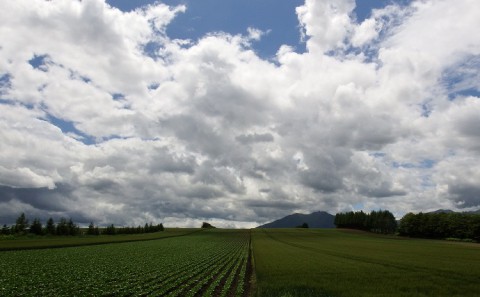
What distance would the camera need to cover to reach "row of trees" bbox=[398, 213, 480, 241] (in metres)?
146

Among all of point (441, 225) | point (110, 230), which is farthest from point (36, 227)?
point (441, 225)

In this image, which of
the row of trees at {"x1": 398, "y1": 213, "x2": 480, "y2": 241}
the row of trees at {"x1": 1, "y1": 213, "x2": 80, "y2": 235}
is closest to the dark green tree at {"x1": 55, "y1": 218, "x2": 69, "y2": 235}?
the row of trees at {"x1": 1, "y1": 213, "x2": 80, "y2": 235}

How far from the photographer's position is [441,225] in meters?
159

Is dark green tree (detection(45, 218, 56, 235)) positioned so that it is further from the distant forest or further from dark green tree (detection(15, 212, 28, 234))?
the distant forest

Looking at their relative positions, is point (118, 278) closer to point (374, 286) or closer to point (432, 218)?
point (374, 286)

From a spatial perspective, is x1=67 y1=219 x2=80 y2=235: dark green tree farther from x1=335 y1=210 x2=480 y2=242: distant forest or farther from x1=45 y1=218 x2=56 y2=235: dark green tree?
x1=335 y1=210 x2=480 y2=242: distant forest

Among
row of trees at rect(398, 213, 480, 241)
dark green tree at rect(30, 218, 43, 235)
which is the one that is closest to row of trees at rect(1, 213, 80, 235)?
dark green tree at rect(30, 218, 43, 235)

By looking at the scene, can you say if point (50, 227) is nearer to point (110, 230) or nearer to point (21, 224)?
point (21, 224)

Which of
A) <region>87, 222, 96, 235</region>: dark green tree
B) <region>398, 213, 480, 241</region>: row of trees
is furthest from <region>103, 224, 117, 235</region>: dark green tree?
<region>398, 213, 480, 241</region>: row of trees

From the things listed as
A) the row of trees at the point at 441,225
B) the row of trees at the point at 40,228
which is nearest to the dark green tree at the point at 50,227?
the row of trees at the point at 40,228

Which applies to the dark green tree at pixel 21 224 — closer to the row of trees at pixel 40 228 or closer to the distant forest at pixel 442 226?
the row of trees at pixel 40 228

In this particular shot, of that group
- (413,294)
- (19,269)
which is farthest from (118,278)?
(413,294)

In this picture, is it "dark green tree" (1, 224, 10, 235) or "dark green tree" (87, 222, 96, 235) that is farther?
"dark green tree" (87, 222, 96, 235)

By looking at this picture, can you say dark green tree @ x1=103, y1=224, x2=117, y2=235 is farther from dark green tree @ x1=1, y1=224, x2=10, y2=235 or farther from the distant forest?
the distant forest
